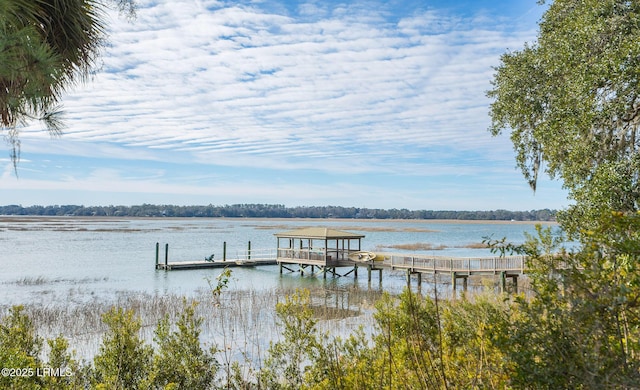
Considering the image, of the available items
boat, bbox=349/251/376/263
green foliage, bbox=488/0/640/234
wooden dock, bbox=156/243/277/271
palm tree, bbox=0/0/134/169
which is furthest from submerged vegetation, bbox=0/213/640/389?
wooden dock, bbox=156/243/277/271

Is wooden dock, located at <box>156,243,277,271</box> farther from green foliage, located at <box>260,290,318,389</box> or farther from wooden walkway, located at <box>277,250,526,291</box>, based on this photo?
green foliage, located at <box>260,290,318,389</box>

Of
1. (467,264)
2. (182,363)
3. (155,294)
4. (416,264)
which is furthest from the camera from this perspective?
(416,264)

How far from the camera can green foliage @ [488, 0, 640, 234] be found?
337 inches

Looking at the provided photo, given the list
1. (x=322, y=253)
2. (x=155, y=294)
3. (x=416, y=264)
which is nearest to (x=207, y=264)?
(x=322, y=253)

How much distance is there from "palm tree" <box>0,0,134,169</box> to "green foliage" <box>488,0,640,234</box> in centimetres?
790

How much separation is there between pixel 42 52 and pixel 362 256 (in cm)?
2445

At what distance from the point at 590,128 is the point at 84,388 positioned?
9593 mm

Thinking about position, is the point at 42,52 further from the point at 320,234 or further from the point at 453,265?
the point at 320,234

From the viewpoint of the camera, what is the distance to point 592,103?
353 inches

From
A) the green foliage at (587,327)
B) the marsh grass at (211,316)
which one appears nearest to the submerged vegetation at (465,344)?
the green foliage at (587,327)

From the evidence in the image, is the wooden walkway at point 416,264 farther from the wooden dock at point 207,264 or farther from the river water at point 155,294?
the river water at point 155,294

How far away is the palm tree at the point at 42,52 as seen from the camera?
9.55 feet

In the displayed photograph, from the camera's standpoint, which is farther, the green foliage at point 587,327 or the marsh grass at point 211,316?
the marsh grass at point 211,316

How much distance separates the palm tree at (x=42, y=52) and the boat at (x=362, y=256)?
22445mm
